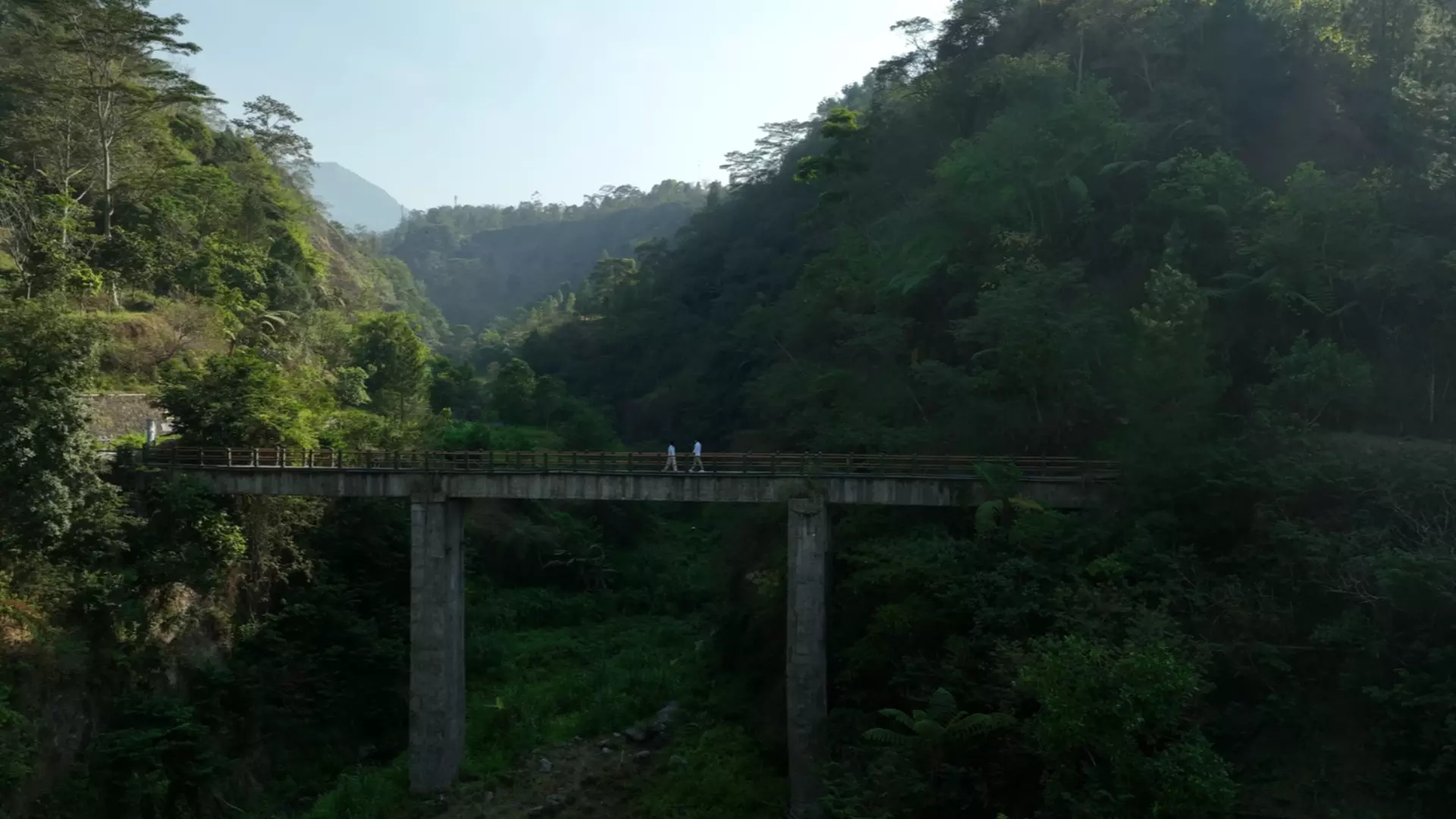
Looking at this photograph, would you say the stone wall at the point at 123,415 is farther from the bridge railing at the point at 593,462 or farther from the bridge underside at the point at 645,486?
the bridge underside at the point at 645,486

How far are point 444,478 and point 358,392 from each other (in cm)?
2307

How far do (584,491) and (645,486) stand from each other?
5.99 ft

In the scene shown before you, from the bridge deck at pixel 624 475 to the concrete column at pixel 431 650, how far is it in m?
0.96

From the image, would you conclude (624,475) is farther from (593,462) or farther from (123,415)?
(123,415)

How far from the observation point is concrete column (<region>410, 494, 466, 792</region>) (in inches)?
1091

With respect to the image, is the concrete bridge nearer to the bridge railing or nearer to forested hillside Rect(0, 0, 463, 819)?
the bridge railing

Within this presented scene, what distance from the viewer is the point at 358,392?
48.5 metres

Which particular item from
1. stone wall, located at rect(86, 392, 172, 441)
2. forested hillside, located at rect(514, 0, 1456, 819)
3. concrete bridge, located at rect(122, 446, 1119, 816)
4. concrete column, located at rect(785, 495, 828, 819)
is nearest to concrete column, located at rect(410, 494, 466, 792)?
concrete bridge, located at rect(122, 446, 1119, 816)

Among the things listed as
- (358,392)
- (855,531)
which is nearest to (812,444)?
(855,531)

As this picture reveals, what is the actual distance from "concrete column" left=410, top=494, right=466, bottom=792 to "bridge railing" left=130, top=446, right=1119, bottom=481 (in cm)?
141

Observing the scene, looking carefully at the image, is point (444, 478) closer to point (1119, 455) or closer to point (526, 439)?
point (1119, 455)

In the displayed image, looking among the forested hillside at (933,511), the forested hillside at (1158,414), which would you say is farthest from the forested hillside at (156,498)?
the forested hillside at (1158,414)

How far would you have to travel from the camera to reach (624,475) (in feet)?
90.1

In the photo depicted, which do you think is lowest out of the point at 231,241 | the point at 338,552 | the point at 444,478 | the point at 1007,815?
the point at 1007,815
